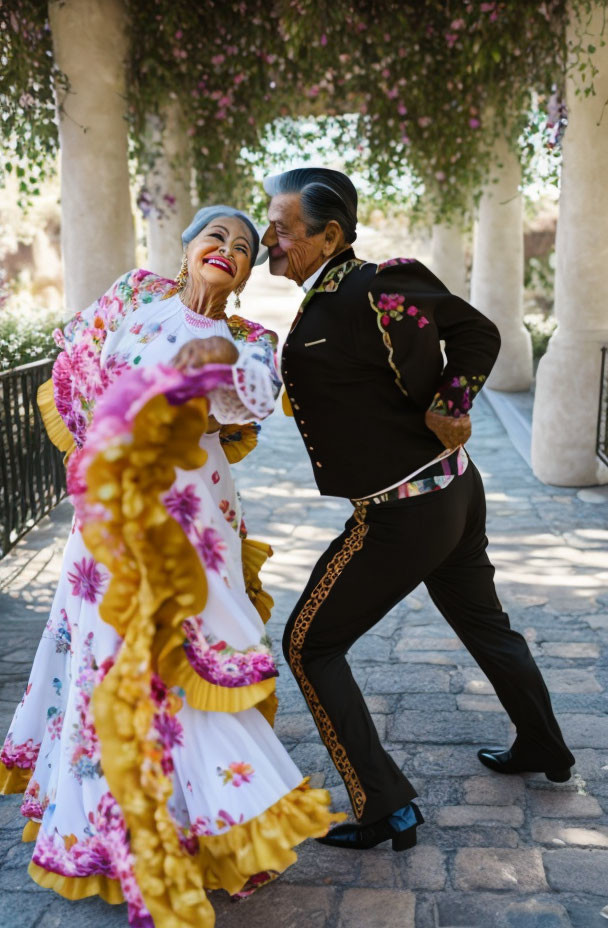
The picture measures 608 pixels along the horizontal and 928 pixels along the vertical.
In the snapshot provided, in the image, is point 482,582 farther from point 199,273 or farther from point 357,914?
point 199,273

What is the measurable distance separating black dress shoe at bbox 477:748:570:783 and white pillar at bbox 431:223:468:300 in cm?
1060

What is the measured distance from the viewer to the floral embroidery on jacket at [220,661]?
7.96ft

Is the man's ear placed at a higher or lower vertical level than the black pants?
higher

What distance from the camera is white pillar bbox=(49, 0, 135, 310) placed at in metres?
6.56

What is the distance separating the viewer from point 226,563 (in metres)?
2.54

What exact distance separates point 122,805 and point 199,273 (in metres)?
1.40

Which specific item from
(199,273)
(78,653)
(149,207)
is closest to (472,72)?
(149,207)

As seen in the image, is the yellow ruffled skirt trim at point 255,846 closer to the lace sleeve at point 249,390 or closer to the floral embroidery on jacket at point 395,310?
the lace sleeve at point 249,390

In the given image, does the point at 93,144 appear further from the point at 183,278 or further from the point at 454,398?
the point at 454,398

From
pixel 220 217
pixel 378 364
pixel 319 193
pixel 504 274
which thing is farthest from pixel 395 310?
pixel 504 274

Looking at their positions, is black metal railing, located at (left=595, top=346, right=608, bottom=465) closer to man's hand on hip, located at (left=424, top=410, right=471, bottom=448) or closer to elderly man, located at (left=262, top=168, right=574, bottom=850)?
elderly man, located at (left=262, top=168, right=574, bottom=850)

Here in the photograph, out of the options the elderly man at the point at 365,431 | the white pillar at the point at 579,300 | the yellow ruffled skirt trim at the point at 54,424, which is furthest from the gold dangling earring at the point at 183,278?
the white pillar at the point at 579,300

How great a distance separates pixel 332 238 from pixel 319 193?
13 cm

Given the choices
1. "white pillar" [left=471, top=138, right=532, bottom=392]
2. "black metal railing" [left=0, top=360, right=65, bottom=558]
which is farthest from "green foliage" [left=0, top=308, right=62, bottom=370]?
→ "white pillar" [left=471, top=138, right=532, bottom=392]
